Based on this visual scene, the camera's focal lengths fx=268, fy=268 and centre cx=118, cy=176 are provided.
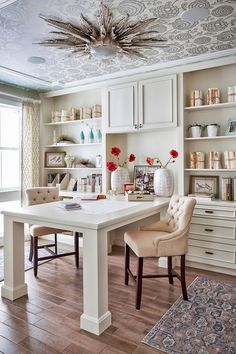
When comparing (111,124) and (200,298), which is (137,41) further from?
(200,298)

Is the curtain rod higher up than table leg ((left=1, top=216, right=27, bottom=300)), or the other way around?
the curtain rod

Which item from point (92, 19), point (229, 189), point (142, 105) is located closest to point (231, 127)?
point (229, 189)

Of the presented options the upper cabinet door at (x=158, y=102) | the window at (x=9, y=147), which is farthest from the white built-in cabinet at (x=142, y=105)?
the window at (x=9, y=147)

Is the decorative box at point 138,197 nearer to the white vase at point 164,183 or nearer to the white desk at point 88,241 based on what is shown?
the white desk at point 88,241

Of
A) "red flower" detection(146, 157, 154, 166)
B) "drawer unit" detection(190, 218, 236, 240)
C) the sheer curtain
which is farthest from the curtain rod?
"drawer unit" detection(190, 218, 236, 240)

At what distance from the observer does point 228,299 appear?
248 cm

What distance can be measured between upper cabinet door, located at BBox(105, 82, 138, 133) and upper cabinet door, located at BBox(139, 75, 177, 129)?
0.36 feet

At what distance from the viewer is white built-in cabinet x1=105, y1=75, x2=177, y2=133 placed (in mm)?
3465

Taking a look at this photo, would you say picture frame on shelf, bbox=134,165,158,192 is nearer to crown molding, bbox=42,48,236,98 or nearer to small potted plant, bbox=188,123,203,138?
small potted plant, bbox=188,123,203,138

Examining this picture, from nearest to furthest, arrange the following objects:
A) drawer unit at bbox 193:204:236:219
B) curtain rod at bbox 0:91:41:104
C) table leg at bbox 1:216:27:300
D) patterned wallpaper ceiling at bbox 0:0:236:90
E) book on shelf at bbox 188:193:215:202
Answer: patterned wallpaper ceiling at bbox 0:0:236:90
table leg at bbox 1:216:27:300
drawer unit at bbox 193:204:236:219
book on shelf at bbox 188:193:215:202
curtain rod at bbox 0:91:41:104

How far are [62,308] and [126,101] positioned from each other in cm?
270

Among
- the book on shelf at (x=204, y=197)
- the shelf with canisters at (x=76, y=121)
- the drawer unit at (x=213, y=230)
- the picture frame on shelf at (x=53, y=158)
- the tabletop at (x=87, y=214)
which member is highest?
the shelf with canisters at (x=76, y=121)

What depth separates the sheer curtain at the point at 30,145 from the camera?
14.5 ft

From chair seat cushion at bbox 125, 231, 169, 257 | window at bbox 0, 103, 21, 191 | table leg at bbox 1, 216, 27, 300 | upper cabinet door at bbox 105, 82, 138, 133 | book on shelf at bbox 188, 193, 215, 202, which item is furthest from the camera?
window at bbox 0, 103, 21, 191
